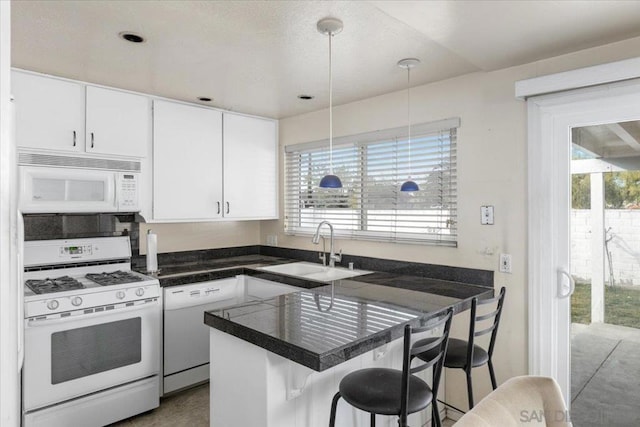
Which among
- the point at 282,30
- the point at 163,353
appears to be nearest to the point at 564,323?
the point at 282,30

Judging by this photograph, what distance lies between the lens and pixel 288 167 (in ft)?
13.0

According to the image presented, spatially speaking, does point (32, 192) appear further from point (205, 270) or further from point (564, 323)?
point (564, 323)

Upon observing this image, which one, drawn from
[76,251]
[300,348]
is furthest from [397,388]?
[76,251]

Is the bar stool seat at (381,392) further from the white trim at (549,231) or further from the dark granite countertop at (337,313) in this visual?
the white trim at (549,231)

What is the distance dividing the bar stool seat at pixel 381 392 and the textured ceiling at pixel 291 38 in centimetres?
157

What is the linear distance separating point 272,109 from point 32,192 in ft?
6.35

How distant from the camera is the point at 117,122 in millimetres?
2904

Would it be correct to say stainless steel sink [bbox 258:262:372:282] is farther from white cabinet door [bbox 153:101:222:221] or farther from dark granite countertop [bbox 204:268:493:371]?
white cabinet door [bbox 153:101:222:221]

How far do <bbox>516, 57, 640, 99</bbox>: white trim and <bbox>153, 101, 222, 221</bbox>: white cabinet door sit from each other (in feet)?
7.86

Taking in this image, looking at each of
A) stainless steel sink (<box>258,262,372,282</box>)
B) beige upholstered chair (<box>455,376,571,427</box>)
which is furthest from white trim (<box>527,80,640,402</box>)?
stainless steel sink (<box>258,262,372,282</box>)

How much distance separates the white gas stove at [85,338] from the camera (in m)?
2.31

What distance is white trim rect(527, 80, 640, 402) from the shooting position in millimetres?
2250

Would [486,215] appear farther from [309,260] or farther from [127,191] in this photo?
[127,191]

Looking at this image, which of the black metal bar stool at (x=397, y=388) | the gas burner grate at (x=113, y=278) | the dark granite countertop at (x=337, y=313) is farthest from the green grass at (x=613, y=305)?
the gas burner grate at (x=113, y=278)
